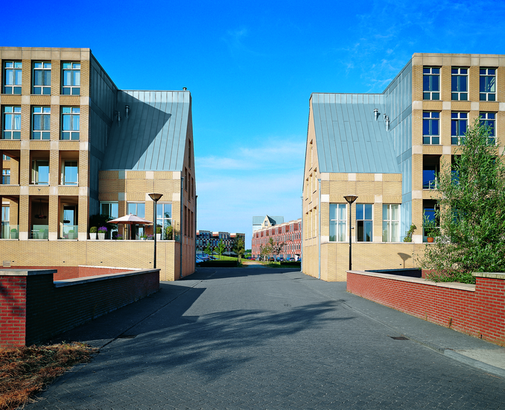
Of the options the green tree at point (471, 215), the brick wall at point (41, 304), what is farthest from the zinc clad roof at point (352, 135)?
the brick wall at point (41, 304)

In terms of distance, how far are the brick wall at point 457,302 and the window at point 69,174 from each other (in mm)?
21996

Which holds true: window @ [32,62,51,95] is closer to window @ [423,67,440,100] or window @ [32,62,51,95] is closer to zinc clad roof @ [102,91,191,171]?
zinc clad roof @ [102,91,191,171]

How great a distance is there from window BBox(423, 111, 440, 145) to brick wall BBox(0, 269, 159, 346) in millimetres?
24227

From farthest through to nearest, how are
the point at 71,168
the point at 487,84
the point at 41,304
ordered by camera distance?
the point at 71,168 → the point at 487,84 → the point at 41,304

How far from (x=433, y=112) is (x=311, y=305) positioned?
19.9 metres

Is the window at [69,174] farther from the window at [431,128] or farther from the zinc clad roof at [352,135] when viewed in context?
the window at [431,128]

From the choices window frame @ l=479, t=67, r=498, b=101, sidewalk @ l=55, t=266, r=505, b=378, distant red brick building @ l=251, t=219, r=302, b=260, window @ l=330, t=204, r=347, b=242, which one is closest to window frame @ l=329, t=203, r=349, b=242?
window @ l=330, t=204, r=347, b=242

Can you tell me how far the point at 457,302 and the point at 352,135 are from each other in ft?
78.9

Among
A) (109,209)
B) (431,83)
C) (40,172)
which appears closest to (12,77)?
(40,172)

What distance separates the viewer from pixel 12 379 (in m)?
6.06

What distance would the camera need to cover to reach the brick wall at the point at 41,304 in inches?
309

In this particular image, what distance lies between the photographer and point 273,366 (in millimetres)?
6996

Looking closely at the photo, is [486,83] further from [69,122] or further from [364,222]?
[69,122]

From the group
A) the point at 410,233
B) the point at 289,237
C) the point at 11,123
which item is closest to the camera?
the point at 11,123
